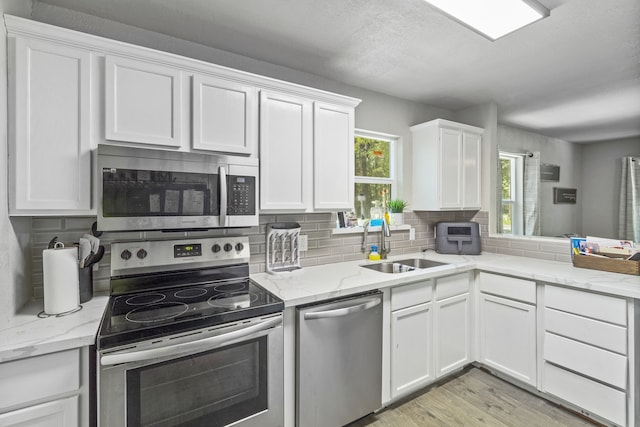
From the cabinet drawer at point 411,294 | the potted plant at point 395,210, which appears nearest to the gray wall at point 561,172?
the potted plant at point 395,210

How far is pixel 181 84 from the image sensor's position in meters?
1.66

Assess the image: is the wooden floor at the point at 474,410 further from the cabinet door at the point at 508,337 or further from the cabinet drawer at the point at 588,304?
the cabinet drawer at the point at 588,304

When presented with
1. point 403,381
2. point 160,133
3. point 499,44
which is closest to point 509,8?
point 499,44

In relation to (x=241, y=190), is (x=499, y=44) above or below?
above

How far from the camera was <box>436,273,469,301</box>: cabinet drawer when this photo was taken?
2.32m

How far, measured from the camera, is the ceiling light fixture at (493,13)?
1.52 m

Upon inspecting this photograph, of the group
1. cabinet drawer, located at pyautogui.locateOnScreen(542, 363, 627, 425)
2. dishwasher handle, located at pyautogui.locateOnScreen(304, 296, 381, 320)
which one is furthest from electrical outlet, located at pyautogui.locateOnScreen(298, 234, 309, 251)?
cabinet drawer, located at pyautogui.locateOnScreen(542, 363, 627, 425)

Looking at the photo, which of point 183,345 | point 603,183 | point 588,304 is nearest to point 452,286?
point 588,304

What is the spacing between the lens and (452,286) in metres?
2.40

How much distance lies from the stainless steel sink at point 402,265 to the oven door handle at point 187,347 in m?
1.24

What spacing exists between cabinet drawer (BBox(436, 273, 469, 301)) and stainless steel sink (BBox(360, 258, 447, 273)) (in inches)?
A: 7.7

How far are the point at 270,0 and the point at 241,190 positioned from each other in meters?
1.04

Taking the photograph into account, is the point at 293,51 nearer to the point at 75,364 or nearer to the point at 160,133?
the point at 160,133

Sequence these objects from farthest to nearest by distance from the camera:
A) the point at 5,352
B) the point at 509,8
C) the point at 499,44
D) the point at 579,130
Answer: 1. the point at 579,130
2. the point at 499,44
3. the point at 509,8
4. the point at 5,352
